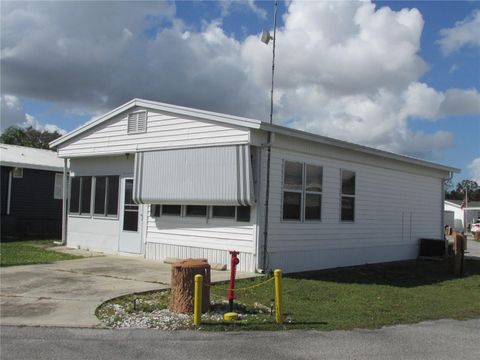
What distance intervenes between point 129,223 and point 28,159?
9053 mm

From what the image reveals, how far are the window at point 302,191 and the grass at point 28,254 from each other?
5.96 m

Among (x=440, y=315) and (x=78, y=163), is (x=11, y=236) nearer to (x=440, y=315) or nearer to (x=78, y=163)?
(x=78, y=163)

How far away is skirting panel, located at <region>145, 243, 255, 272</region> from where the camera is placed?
1187 centimetres

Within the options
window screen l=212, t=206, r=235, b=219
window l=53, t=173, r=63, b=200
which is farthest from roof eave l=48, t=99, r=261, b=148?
window l=53, t=173, r=63, b=200

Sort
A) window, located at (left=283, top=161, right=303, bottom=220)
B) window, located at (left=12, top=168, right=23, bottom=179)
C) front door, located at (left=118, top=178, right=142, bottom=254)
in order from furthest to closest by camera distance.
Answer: window, located at (left=12, top=168, right=23, bottom=179), front door, located at (left=118, top=178, right=142, bottom=254), window, located at (left=283, top=161, right=303, bottom=220)

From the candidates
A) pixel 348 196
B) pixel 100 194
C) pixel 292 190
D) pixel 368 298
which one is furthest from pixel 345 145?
A: pixel 100 194

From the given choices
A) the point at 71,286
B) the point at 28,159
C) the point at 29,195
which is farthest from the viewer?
the point at 28,159

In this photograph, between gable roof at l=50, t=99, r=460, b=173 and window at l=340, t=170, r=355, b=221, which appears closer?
gable roof at l=50, t=99, r=460, b=173

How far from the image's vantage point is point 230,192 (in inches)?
464

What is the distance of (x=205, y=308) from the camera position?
7.90 metres

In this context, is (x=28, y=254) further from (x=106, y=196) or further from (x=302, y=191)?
(x=302, y=191)

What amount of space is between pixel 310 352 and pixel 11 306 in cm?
476

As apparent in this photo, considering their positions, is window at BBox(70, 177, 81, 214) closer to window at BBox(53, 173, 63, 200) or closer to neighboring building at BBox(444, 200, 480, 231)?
window at BBox(53, 173, 63, 200)

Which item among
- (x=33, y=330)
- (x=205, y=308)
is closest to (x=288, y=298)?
(x=205, y=308)
